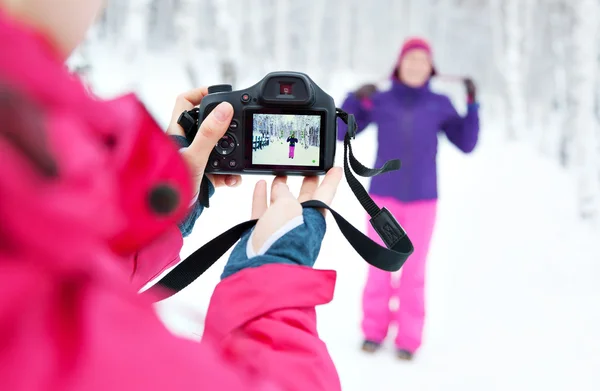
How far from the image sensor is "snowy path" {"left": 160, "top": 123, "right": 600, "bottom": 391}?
2.14 metres

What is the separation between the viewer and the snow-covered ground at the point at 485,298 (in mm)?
2137

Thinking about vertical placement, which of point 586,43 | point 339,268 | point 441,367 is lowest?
point 441,367

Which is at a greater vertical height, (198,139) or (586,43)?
(586,43)

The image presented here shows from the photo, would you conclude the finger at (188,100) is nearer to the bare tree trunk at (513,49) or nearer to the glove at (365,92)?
the glove at (365,92)

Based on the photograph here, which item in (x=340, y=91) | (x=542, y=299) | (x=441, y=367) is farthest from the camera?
(x=340, y=91)

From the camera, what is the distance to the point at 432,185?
2.26 metres

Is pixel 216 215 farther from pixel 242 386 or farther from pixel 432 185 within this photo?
pixel 242 386

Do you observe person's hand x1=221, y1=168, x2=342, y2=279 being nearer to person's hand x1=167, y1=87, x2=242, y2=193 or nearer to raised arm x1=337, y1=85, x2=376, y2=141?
person's hand x1=167, y1=87, x2=242, y2=193

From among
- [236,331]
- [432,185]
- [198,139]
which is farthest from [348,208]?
[236,331]

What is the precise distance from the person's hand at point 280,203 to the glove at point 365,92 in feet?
4.51

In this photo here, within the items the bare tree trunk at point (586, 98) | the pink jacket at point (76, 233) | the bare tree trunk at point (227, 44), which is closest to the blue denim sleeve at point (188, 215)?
the pink jacket at point (76, 233)

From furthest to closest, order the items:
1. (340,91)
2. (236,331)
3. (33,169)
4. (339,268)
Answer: (340,91), (339,268), (236,331), (33,169)

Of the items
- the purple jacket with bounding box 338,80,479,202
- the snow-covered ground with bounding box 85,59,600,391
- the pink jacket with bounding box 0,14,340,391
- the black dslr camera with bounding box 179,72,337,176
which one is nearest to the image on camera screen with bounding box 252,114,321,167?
the black dslr camera with bounding box 179,72,337,176

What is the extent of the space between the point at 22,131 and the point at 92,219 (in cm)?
6
